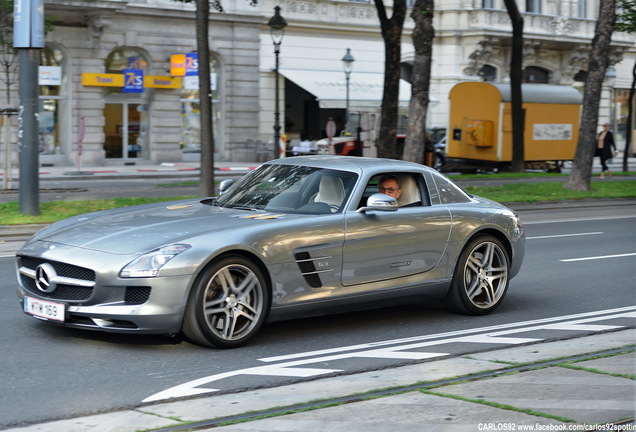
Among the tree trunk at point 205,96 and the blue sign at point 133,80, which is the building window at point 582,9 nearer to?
the blue sign at point 133,80

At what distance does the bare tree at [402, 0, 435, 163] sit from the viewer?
2144cm

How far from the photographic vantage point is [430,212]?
27.7 ft

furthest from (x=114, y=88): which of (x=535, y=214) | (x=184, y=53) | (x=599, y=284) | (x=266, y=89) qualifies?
(x=599, y=284)

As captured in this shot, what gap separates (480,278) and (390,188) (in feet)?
4.04

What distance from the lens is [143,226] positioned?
7270 millimetres

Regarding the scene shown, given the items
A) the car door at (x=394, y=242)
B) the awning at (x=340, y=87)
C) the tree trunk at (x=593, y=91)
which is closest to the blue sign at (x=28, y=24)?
the car door at (x=394, y=242)

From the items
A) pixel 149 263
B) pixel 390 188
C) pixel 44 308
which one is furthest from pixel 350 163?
pixel 44 308

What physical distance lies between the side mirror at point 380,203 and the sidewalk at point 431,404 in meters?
1.46

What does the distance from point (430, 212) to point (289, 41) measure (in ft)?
110

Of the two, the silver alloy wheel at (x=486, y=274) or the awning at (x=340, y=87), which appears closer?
the silver alloy wheel at (x=486, y=274)

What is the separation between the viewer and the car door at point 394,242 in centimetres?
775

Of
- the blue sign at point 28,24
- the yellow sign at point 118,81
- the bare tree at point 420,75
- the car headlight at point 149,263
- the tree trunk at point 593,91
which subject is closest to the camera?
the car headlight at point 149,263

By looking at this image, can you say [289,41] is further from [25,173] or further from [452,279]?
[452,279]

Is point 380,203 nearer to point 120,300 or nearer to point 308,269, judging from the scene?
point 308,269
